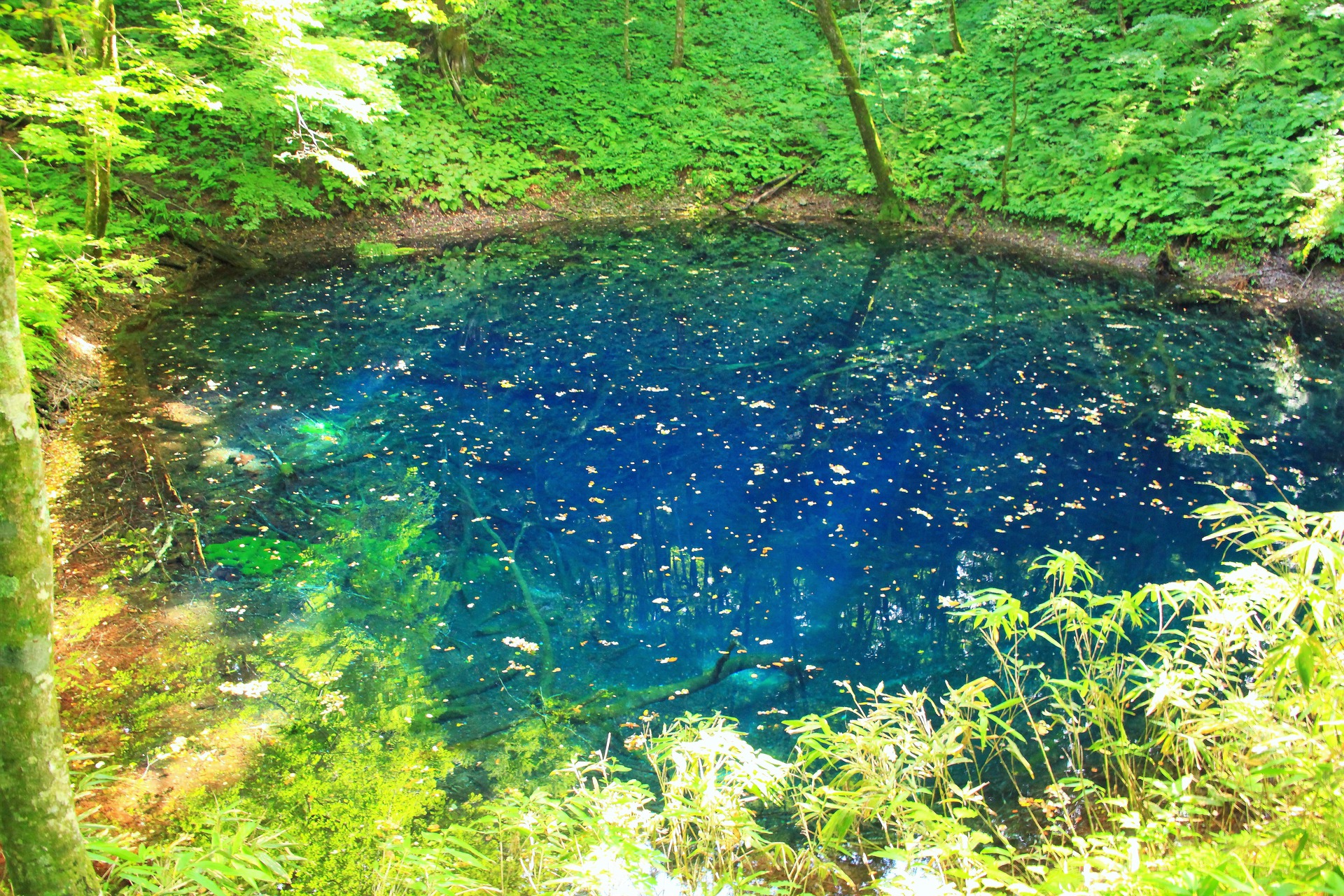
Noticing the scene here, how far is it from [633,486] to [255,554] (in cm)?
254

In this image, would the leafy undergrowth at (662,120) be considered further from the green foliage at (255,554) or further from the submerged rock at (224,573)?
the submerged rock at (224,573)

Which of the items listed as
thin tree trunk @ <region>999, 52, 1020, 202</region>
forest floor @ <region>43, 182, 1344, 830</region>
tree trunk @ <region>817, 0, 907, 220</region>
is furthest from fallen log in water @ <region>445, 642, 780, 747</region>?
tree trunk @ <region>817, 0, 907, 220</region>

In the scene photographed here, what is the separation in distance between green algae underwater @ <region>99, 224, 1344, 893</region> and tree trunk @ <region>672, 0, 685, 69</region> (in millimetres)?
9338

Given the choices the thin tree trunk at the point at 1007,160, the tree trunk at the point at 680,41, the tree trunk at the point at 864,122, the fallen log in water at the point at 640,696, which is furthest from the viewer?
the tree trunk at the point at 680,41

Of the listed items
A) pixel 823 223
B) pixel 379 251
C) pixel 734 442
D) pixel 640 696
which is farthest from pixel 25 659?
pixel 823 223

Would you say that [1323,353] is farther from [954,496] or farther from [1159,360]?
[954,496]

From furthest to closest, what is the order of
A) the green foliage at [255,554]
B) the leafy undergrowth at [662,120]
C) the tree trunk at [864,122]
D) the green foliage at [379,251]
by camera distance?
the tree trunk at [864,122] → the green foliage at [379,251] → the leafy undergrowth at [662,120] → the green foliage at [255,554]

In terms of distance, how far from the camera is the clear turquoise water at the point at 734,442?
14.8 feet

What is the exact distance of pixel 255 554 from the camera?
16.1ft

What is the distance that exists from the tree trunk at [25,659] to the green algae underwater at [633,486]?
3.59ft

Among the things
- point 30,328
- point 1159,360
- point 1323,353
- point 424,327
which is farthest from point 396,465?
point 1323,353

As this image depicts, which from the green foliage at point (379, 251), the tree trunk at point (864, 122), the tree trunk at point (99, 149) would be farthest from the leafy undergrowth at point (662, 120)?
the green foliage at point (379, 251)

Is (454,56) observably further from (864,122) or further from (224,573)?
(224,573)

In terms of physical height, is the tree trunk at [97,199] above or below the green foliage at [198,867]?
above
